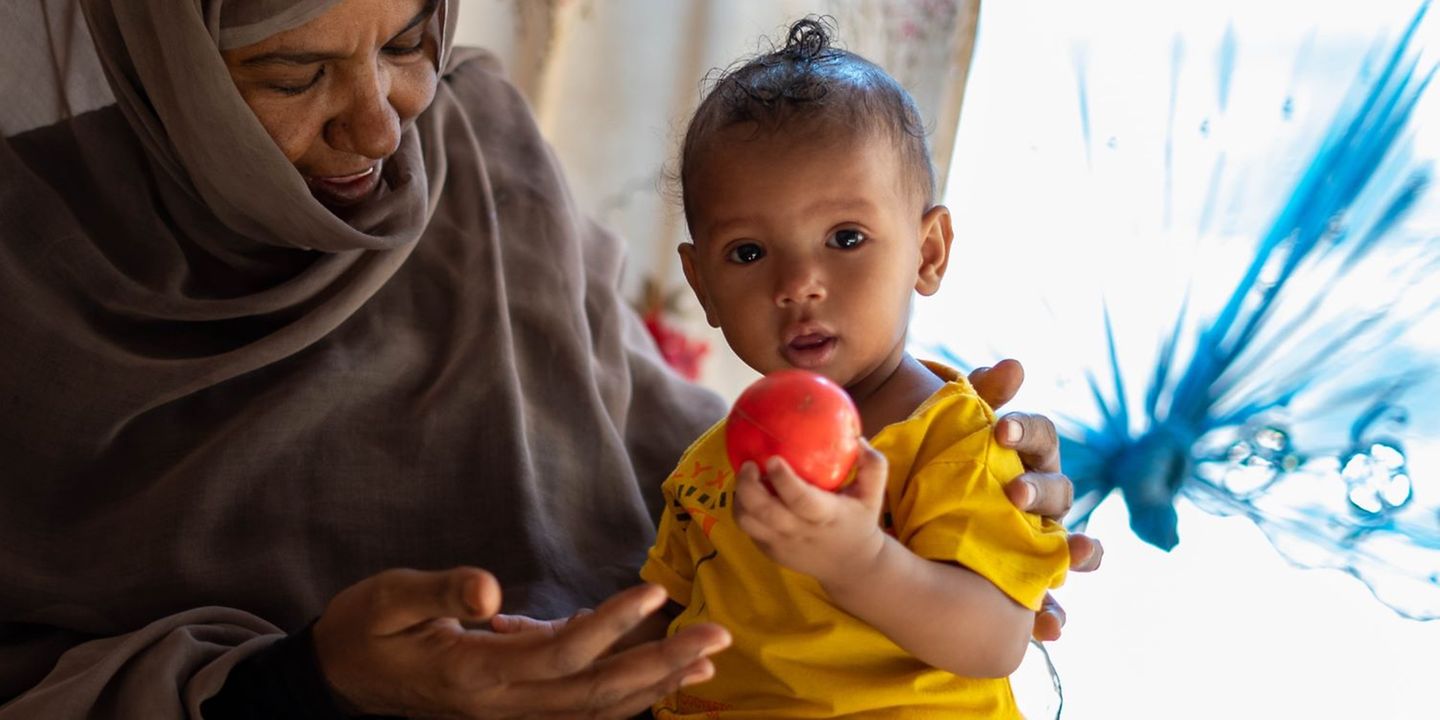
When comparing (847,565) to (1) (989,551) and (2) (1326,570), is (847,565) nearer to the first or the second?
(1) (989,551)

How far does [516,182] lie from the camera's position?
2053 mm

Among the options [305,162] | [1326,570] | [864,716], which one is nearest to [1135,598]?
[1326,570]

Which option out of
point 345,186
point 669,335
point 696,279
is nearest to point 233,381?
point 345,186

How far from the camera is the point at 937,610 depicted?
3.85ft

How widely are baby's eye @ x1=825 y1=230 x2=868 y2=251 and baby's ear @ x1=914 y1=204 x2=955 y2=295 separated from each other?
0.11 meters

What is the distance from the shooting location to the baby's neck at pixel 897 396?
1.38 meters

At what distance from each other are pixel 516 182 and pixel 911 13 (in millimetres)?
946

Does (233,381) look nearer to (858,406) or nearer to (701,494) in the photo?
(701,494)

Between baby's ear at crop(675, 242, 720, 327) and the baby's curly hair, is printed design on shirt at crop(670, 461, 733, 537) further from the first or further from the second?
the baby's curly hair

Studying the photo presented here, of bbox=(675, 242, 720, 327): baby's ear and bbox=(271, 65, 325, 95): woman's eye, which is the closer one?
bbox=(675, 242, 720, 327): baby's ear

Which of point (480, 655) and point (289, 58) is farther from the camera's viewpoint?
point (289, 58)

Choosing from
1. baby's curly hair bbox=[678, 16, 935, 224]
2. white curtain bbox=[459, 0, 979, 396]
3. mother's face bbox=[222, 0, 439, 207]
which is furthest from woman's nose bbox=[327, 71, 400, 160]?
white curtain bbox=[459, 0, 979, 396]

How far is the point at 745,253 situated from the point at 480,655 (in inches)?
18.7

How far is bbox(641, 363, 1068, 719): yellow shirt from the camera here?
1238 millimetres
